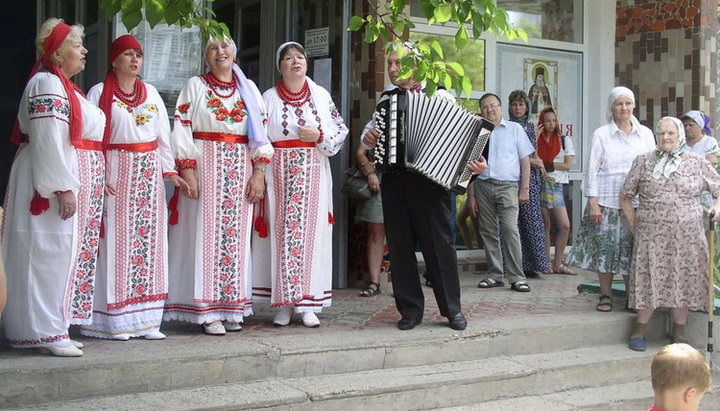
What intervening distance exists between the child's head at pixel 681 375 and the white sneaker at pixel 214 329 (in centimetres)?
322

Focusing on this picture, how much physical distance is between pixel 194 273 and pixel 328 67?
2.85 m

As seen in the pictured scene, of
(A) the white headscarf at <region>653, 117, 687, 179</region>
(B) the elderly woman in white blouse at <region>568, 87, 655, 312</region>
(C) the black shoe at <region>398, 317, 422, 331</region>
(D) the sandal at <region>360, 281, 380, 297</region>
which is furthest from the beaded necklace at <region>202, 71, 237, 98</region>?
(A) the white headscarf at <region>653, 117, 687, 179</region>

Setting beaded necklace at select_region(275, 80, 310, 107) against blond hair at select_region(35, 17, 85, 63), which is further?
beaded necklace at select_region(275, 80, 310, 107)

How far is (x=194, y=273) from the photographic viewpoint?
6.32 m

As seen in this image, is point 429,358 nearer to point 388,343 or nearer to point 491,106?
point 388,343

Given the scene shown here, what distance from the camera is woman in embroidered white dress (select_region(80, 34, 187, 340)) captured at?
5.94m

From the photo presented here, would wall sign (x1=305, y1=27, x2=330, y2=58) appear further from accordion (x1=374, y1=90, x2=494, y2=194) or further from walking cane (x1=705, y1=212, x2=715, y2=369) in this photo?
walking cane (x1=705, y1=212, x2=715, y2=369)

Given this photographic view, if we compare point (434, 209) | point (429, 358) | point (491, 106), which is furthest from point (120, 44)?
point (491, 106)

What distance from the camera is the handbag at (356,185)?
803 centimetres

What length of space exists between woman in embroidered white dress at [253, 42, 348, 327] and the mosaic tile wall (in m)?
5.24

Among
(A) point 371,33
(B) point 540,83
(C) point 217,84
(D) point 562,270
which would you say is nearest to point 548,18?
(B) point 540,83

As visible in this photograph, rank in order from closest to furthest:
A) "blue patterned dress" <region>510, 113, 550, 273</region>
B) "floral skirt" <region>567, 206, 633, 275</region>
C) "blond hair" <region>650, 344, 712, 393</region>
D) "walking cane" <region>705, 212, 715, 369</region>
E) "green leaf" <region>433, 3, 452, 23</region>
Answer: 1. "blond hair" <region>650, 344, 712, 393</region>
2. "green leaf" <region>433, 3, 452, 23</region>
3. "walking cane" <region>705, 212, 715, 369</region>
4. "floral skirt" <region>567, 206, 633, 275</region>
5. "blue patterned dress" <region>510, 113, 550, 273</region>

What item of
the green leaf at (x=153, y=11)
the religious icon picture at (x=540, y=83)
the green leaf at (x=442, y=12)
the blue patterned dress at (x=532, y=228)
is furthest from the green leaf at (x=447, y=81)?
the religious icon picture at (x=540, y=83)

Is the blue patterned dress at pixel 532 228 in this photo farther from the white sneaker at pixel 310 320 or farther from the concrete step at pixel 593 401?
the white sneaker at pixel 310 320
